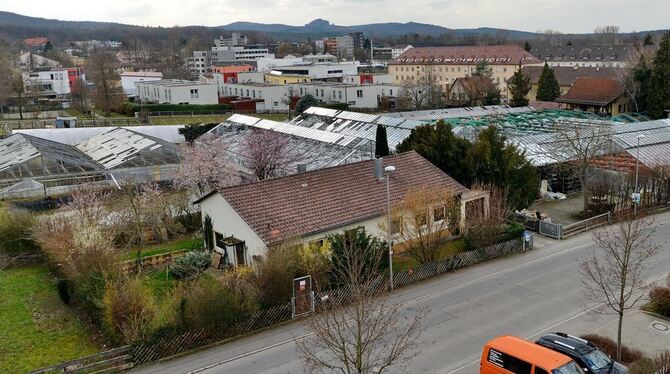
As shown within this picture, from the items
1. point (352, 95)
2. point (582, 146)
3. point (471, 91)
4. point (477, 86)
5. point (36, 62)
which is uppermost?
point (36, 62)

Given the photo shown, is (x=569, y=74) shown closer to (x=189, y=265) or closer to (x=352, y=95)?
(x=352, y=95)


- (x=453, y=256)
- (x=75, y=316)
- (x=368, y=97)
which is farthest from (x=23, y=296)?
(x=368, y=97)

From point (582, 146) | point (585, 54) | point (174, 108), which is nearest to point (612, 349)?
point (582, 146)

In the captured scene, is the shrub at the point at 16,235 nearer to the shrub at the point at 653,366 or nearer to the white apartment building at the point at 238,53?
the shrub at the point at 653,366

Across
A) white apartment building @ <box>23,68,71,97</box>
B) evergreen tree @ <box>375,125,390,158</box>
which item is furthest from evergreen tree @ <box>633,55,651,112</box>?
white apartment building @ <box>23,68,71,97</box>

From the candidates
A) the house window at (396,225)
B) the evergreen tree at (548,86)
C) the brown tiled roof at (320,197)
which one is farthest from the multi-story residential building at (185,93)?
the house window at (396,225)

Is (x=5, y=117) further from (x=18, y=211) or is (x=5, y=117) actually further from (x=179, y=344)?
(x=179, y=344)

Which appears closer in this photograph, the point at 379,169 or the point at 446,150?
the point at 379,169
